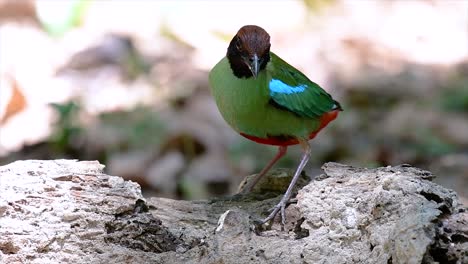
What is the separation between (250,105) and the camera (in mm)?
3354

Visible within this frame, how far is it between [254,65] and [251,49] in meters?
0.07

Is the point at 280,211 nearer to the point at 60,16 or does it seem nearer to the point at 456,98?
the point at 456,98

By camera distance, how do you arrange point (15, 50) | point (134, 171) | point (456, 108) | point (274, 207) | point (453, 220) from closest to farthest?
1. point (453, 220)
2. point (274, 207)
3. point (134, 171)
4. point (456, 108)
5. point (15, 50)

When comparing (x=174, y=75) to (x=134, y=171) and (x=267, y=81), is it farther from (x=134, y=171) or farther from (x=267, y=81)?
(x=267, y=81)

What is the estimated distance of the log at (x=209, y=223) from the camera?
254cm

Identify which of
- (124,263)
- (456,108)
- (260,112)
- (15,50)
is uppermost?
(15,50)

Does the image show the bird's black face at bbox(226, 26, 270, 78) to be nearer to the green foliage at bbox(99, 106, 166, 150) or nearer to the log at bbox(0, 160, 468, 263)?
the log at bbox(0, 160, 468, 263)

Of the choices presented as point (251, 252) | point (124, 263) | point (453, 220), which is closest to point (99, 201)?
point (124, 263)

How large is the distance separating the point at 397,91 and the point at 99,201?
179 inches

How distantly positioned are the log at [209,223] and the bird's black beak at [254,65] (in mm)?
562

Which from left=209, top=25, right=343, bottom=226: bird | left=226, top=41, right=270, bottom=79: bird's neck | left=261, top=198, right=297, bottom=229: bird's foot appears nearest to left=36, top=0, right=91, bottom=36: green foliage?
left=209, top=25, right=343, bottom=226: bird

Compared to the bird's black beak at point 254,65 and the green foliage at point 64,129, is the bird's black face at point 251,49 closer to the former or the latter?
the bird's black beak at point 254,65

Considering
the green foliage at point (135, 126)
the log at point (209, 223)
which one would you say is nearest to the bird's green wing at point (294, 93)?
the log at point (209, 223)

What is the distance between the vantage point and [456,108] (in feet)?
21.7
